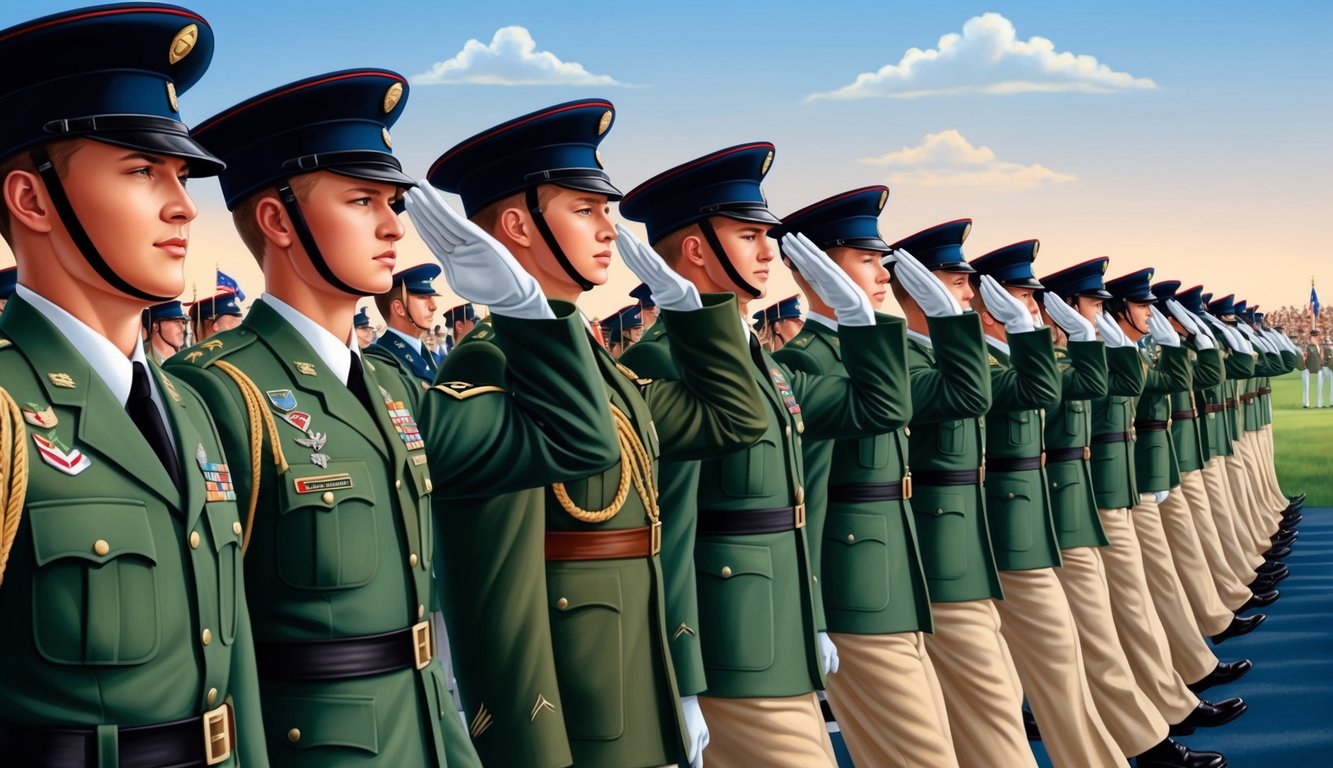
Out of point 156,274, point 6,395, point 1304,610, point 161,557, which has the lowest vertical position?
point 1304,610

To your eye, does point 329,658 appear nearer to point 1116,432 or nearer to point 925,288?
point 925,288

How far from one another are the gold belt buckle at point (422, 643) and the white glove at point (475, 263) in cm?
71

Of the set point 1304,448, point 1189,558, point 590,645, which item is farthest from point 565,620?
point 1304,448

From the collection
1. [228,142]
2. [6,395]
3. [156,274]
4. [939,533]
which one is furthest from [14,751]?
[939,533]

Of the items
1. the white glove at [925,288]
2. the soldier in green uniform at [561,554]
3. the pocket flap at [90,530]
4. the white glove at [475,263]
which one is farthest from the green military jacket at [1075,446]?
the pocket flap at [90,530]

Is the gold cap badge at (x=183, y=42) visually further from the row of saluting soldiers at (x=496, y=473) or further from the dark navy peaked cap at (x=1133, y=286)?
the dark navy peaked cap at (x=1133, y=286)

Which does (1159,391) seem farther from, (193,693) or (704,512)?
(193,693)

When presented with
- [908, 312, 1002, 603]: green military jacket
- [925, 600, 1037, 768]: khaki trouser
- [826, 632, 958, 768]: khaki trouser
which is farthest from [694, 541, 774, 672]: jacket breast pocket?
[908, 312, 1002, 603]: green military jacket

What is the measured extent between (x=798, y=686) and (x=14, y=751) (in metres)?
2.41

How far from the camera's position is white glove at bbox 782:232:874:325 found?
15.0 feet

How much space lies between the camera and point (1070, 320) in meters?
6.81

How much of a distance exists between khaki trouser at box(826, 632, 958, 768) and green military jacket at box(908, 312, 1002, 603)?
56 cm

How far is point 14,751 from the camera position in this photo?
6.27 ft

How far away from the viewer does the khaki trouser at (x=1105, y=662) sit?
6.31m
